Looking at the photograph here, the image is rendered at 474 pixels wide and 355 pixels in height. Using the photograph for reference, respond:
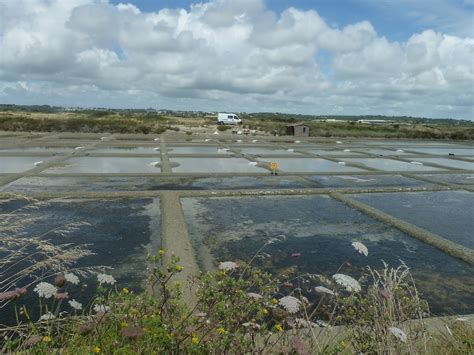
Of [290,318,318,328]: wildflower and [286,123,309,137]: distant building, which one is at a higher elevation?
[286,123,309,137]: distant building

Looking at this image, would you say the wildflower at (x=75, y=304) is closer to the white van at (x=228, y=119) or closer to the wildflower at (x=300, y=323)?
the wildflower at (x=300, y=323)

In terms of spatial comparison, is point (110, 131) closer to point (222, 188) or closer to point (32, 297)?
point (222, 188)

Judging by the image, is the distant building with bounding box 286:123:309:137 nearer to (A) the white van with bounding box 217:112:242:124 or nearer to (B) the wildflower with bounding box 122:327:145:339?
(A) the white van with bounding box 217:112:242:124

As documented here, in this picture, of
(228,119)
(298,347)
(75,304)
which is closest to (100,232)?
(75,304)

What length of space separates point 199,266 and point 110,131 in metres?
28.5

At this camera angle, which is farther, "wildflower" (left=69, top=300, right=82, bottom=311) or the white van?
the white van

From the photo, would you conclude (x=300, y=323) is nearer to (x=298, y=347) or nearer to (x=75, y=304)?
(x=298, y=347)

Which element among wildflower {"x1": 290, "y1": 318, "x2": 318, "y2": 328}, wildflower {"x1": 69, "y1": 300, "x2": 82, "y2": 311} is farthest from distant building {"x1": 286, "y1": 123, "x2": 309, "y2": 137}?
wildflower {"x1": 69, "y1": 300, "x2": 82, "y2": 311}

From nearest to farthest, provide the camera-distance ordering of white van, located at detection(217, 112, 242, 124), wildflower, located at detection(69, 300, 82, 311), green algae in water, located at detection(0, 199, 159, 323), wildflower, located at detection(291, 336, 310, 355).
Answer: wildflower, located at detection(291, 336, 310, 355) → wildflower, located at detection(69, 300, 82, 311) → green algae in water, located at detection(0, 199, 159, 323) → white van, located at detection(217, 112, 242, 124)

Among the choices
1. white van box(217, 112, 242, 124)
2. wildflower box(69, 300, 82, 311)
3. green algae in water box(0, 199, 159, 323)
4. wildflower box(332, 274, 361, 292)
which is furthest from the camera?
white van box(217, 112, 242, 124)

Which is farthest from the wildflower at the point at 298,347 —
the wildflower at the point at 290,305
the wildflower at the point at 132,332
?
the wildflower at the point at 132,332

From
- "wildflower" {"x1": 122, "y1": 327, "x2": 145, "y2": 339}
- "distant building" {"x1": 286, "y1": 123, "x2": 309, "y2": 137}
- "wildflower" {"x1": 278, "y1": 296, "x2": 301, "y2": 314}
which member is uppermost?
"distant building" {"x1": 286, "y1": 123, "x2": 309, "y2": 137}

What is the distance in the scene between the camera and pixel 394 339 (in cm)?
198

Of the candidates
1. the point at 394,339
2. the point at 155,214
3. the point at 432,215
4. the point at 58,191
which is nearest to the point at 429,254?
the point at 432,215
